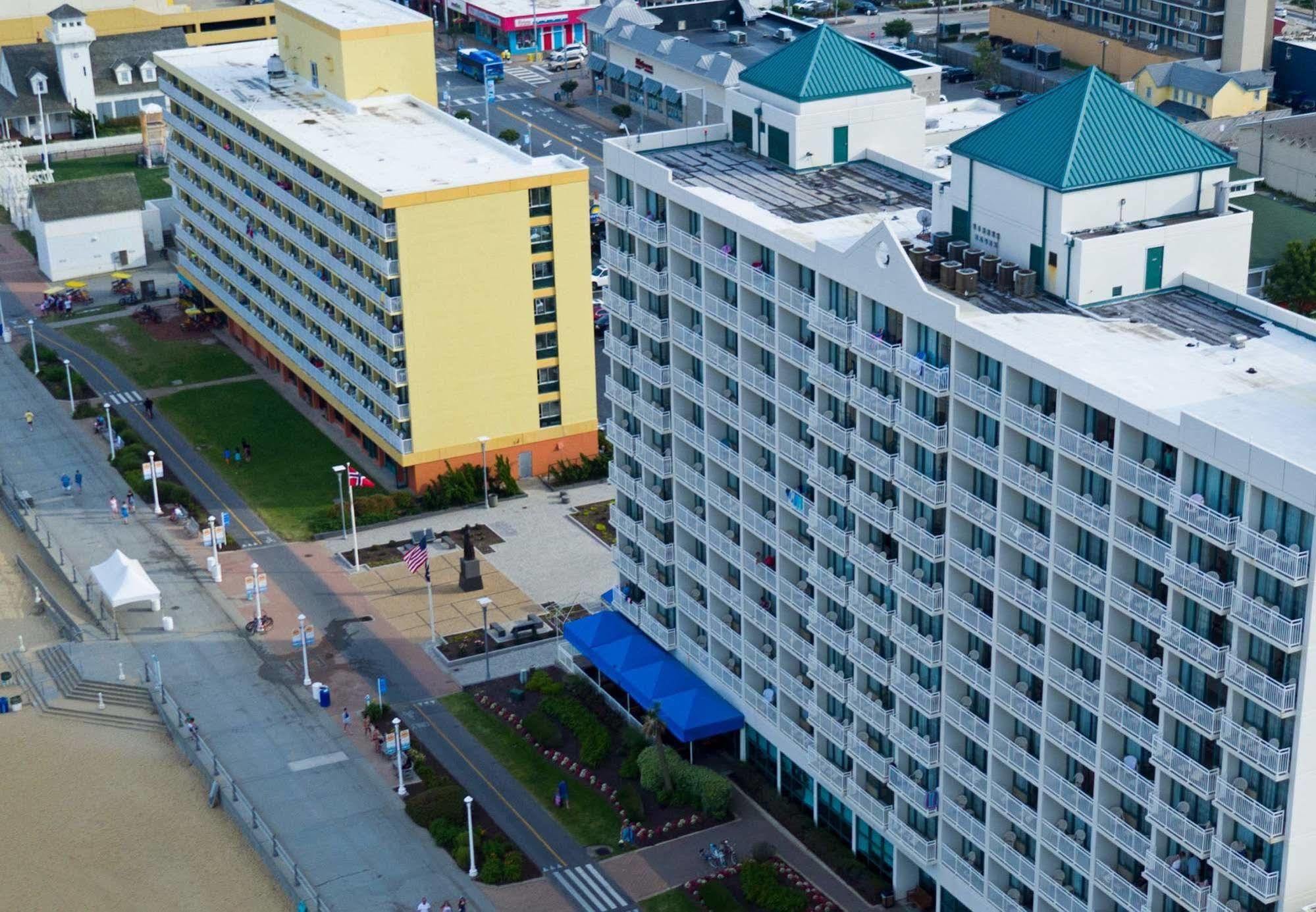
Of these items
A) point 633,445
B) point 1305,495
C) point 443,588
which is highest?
point 1305,495

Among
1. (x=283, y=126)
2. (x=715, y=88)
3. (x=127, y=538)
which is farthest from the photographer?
(x=715, y=88)

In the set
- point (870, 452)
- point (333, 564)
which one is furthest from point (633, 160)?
point (333, 564)

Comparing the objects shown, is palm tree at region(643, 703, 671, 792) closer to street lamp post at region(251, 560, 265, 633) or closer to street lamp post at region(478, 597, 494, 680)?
street lamp post at region(478, 597, 494, 680)

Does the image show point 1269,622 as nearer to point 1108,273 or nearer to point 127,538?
point 1108,273

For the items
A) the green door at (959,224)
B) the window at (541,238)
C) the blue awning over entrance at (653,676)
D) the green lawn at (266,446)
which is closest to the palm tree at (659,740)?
the blue awning over entrance at (653,676)

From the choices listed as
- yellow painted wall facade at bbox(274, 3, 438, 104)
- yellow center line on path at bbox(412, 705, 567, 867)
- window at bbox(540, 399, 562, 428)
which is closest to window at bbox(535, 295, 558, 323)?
window at bbox(540, 399, 562, 428)

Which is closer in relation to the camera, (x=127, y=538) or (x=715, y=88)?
→ (x=127, y=538)

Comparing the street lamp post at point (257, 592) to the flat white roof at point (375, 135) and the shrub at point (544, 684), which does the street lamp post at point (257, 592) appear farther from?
the flat white roof at point (375, 135)
